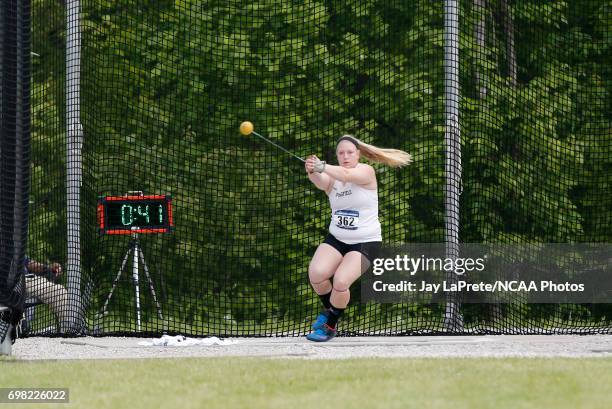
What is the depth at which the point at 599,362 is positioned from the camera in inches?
333

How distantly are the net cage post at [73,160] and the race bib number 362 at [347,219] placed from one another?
3157 millimetres

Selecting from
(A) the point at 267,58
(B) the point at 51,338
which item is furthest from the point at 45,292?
(A) the point at 267,58

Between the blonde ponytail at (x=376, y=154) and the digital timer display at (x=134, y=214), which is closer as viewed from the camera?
the blonde ponytail at (x=376, y=154)

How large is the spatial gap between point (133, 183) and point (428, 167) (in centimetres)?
376

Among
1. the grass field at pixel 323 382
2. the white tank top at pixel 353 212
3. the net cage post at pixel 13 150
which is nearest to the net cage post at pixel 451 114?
the white tank top at pixel 353 212

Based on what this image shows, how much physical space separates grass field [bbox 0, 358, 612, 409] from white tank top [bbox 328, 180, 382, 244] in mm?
1698

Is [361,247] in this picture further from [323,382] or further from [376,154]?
[323,382]

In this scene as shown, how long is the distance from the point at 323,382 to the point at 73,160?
547cm

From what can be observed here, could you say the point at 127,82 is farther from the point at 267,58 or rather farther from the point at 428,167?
the point at 428,167

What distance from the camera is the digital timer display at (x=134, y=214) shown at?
487 inches

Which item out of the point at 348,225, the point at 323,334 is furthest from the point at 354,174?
the point at 323,334

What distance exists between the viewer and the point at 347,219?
33.0 feet

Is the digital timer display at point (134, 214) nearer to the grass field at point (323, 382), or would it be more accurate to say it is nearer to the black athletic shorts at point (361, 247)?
the black athletic shorts at point (361, 247)

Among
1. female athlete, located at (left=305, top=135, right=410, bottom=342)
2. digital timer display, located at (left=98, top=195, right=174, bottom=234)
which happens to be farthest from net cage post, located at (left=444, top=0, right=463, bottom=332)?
digital timer display, located at (left=98, top=195, right=174, bottom=234)
